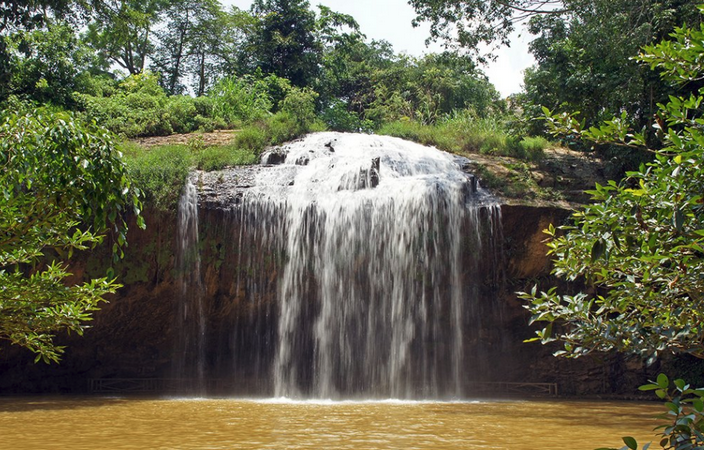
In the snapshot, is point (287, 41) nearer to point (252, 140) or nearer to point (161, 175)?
point (252, 140)

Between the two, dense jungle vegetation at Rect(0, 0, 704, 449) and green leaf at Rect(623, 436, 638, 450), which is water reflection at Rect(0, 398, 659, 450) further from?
green leaf at Rect(623, 436, 638, 450)

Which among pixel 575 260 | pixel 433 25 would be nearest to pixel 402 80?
pixel 433 25

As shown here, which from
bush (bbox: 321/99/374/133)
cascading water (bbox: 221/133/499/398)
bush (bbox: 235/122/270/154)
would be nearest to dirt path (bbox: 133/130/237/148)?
bush (bbox: 235/122/270/154)

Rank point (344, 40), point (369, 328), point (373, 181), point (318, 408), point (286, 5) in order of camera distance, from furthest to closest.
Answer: point (344, 40) → point (286, 5) → point (373, 181) → point (369, 328) → point (318, 408)

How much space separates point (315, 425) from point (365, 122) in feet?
64.0

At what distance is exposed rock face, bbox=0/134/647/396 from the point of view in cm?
1366

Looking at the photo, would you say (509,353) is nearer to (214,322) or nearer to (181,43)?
(214,322)

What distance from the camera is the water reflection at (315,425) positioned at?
666 cm

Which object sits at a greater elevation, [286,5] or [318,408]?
[286,5]

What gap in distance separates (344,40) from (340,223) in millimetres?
18172

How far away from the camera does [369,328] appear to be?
44.8 feet

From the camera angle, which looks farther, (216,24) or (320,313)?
(216,24)

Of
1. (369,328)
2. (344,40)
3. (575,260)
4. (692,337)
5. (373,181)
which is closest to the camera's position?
(692,337)

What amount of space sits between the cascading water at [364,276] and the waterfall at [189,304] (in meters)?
1.12
